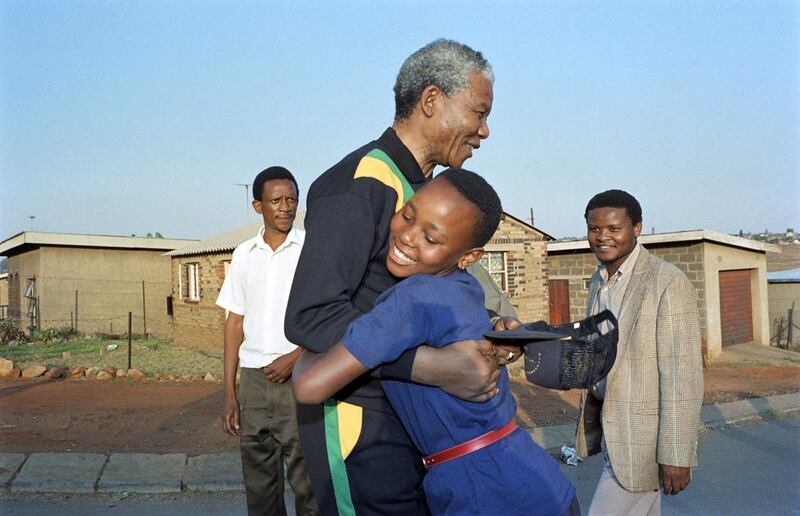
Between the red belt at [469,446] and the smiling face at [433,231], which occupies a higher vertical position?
the smiling face at [433,231]

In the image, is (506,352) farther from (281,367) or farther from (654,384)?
(281,367)

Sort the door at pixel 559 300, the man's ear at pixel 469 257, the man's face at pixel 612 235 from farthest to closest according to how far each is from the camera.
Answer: the door at pixel 559 300, the man's face at pixel 612 235, the man's ear at pixel 469 257

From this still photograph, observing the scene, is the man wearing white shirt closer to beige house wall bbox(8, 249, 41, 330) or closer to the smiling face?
the smiling face

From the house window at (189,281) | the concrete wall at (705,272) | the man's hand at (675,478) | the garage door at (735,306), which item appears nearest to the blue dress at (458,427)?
the man's hand at (675,478)

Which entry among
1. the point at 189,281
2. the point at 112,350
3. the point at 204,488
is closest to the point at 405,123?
the point at 204,488

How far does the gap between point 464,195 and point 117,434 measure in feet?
23.2

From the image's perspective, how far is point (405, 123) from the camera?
2250 millimetres

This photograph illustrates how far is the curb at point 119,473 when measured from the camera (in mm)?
5848

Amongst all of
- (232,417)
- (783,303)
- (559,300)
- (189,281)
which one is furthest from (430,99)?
(783,303)

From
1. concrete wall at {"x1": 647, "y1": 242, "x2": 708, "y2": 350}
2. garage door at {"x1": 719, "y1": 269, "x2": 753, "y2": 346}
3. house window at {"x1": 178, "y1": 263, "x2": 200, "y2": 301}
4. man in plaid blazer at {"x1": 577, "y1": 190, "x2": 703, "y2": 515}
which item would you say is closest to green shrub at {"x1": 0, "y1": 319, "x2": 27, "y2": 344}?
house window at {"x1": 178, "y1": 263, "x2": 200, "y2": 301}

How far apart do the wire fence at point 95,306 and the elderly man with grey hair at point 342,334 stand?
21654 millimetres

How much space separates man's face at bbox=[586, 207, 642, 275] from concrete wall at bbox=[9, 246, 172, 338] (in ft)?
69.2

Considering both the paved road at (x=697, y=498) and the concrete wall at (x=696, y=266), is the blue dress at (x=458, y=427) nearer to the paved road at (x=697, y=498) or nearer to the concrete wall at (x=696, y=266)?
the paved road at (x=697, y=498)

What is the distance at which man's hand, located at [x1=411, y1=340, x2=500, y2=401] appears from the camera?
1.71 metres
